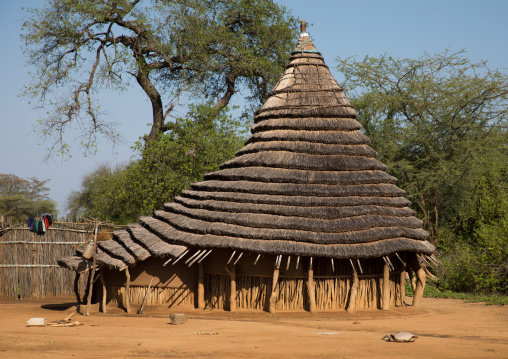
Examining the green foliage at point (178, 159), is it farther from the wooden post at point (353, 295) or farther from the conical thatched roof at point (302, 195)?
the wooden post at point (353, 295)

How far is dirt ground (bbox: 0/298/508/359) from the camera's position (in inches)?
399


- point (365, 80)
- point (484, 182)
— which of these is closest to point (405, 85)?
point (365, 80)

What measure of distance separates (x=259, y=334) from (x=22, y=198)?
3719 centimetres

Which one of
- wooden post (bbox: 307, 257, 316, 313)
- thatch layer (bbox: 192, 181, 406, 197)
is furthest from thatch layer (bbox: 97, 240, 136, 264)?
wooden post (bbox: 307, 257, 316, 313)

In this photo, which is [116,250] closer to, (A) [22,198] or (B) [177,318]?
(B) [177,318]

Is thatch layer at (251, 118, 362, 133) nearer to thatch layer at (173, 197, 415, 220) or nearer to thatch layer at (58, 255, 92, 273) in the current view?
thatch layer at (173, 197, 415, 220)

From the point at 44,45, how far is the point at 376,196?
18159mm

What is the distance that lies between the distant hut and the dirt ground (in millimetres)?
624

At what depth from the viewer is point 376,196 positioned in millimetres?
16562

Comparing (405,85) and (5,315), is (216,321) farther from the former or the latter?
(405,85)

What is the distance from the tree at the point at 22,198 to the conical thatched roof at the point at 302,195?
28.8 metres

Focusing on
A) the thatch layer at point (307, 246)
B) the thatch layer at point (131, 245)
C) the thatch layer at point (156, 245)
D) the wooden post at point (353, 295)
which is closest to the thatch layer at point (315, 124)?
the thatch layer at point (307, 246)

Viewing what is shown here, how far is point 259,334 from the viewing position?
12305 mm

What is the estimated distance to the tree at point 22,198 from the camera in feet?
145
